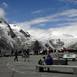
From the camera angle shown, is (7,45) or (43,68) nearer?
(43,68)

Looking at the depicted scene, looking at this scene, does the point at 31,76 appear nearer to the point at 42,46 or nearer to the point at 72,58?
the point at 72,58

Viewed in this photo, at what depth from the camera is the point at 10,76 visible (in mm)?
24734

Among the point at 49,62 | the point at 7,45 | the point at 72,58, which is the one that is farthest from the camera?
the point at 7,45

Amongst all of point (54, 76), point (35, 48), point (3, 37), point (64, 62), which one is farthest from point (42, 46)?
point (54, 76)

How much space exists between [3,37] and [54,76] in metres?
168

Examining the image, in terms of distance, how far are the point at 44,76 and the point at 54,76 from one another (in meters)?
0.74

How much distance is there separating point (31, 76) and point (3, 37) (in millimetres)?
167629

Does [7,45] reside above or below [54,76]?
above

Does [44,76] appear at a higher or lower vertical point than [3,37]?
lower

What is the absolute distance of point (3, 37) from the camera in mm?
191625

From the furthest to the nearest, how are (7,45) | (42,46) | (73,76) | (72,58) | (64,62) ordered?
1. (42,46)
2. (7,45)
3. (72,58)
4. (64,62)
5. (73,76)

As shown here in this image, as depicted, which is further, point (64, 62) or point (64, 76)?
point (64, 62)

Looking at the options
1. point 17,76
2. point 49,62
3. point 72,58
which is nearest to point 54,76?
point 17,76

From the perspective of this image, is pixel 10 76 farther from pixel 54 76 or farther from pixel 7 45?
pixel 7 45
